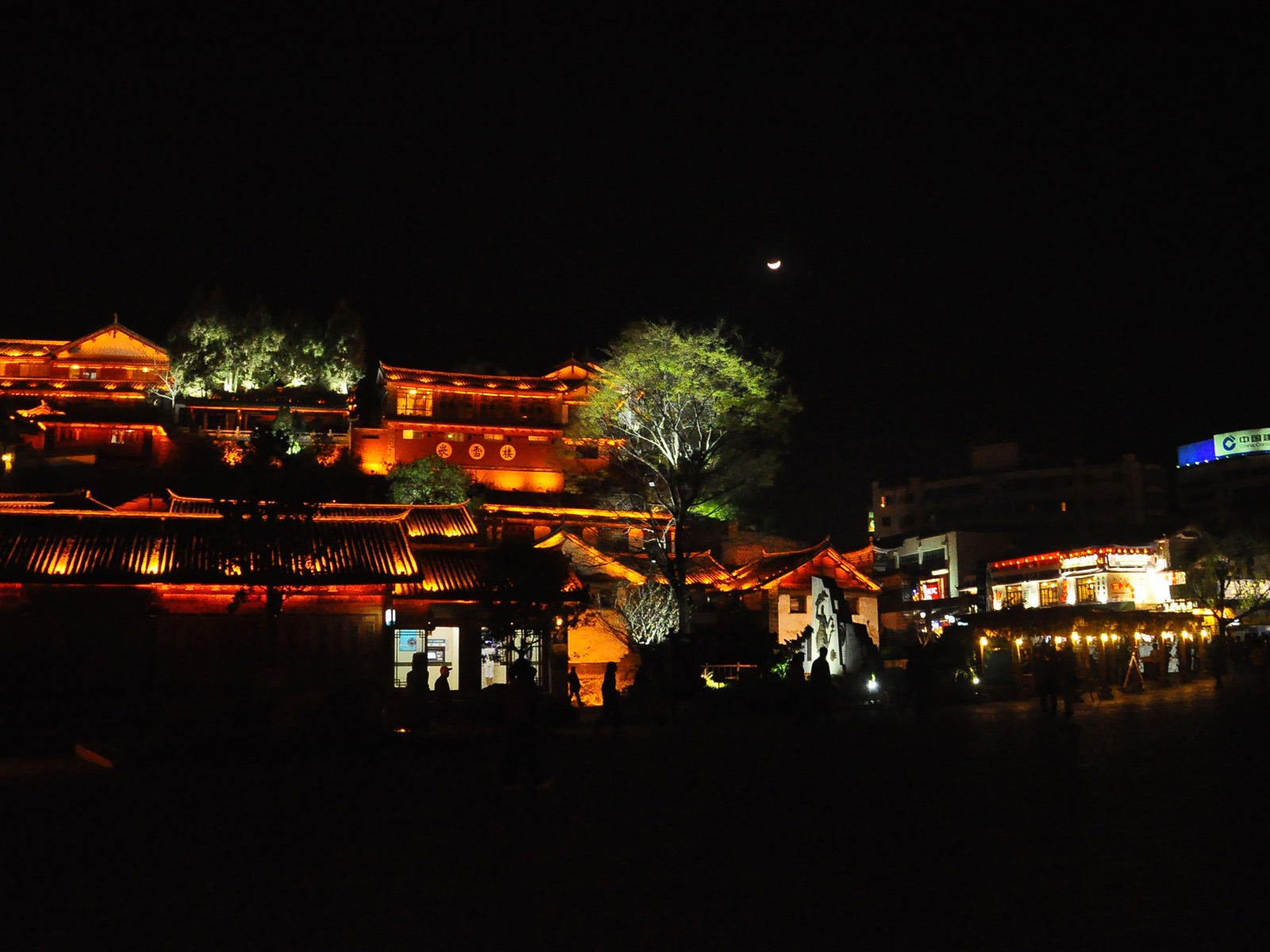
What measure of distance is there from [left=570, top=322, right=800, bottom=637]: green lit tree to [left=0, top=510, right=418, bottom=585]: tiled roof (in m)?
8.43

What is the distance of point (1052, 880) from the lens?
7270mm

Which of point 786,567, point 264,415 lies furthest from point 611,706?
point 264,415

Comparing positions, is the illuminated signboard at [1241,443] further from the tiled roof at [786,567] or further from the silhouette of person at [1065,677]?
the silhouette of person at [1065,677]

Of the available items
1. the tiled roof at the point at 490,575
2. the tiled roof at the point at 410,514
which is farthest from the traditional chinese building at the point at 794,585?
the tiled roof at the point at 490,575

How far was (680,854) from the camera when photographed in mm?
8680

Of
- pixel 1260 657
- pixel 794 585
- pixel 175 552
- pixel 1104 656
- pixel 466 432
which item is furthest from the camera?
pixel 466 432

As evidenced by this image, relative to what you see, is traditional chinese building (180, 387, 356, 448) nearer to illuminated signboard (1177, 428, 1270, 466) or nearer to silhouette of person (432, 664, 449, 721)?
silhouette of person (432, 664, 449, 721)

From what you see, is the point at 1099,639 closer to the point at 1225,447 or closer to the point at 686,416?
the point at 686,416

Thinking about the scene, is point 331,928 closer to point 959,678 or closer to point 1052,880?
point 1052,880

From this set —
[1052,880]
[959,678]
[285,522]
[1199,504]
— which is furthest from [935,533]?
[1052,880]

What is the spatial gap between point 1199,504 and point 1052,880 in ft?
268

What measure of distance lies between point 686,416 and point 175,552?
1632 centimetres

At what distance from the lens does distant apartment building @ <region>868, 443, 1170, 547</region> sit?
76625 mm

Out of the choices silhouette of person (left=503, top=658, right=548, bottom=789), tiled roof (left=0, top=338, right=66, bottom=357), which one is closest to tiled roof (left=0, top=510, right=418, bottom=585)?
silhouette of person (left=503, top=658, right=548, bottom=789)
